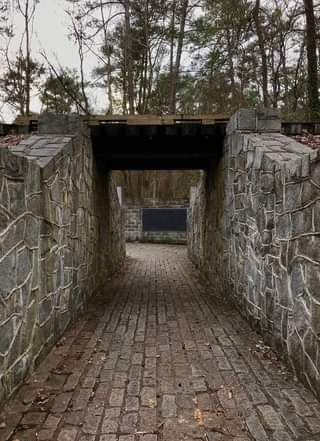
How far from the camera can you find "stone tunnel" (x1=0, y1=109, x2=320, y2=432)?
2494 mm

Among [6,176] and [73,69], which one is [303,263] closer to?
[6,176]

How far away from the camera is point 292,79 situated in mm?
12016

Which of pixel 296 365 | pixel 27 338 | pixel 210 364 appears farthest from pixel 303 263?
pixel 27 338

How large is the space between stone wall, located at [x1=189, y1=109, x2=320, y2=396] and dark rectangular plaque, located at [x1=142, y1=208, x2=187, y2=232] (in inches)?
429

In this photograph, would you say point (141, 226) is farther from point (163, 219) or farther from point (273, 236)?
point (273, 236)

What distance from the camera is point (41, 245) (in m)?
3.13

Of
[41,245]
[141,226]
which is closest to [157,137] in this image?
[41,245]

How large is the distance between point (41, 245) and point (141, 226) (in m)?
14.5

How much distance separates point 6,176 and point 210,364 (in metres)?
2.22

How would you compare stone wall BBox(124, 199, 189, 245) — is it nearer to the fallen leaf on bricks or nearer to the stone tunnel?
the stone tunnel

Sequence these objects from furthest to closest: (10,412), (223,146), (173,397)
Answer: (223,146) → (173,397) → (10,412)

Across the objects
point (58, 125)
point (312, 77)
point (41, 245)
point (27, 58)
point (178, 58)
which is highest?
point (178, 58)

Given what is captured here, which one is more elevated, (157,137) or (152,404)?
(157,137)

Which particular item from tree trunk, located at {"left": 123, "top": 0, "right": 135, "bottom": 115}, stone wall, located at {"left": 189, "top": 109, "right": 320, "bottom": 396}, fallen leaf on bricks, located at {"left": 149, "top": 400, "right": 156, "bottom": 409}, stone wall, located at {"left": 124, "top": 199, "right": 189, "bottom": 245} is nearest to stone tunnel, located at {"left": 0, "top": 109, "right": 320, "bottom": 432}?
stone wall, located at {"left": 189, "top": 109, "right": 320, "bottom": 396}
